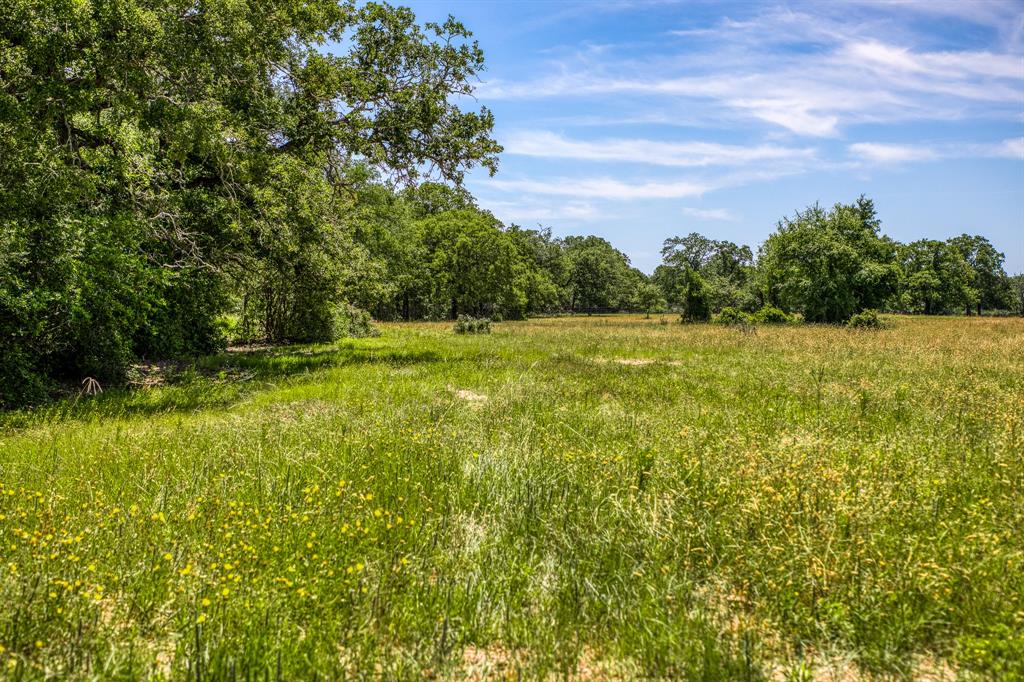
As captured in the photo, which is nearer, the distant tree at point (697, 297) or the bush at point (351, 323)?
the bush at point (351, 323)

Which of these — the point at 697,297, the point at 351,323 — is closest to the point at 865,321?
the point at 697,297

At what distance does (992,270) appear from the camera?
329ft

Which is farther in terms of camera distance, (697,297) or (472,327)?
(697,297)

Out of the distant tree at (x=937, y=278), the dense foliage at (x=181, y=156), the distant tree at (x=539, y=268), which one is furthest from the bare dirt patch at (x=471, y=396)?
the distant tree at (x=937, y=278)

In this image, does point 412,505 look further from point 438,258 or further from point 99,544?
point 438,258

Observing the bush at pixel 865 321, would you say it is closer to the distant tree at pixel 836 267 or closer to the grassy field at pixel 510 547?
the distant tree at pixel 836 267

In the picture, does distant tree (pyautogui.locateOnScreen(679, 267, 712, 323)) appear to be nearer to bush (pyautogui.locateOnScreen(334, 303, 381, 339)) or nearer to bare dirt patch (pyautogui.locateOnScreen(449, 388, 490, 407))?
bush (pyautogui.locateOnScreen(334, 303, 381, 339))

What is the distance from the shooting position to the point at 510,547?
4137mm

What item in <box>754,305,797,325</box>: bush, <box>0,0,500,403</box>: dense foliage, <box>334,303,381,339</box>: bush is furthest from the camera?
<box>754,305,797,325</box>: bush

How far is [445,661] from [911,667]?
105 inches

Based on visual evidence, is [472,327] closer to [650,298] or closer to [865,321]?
[865,321]

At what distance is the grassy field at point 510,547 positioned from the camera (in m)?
2.91

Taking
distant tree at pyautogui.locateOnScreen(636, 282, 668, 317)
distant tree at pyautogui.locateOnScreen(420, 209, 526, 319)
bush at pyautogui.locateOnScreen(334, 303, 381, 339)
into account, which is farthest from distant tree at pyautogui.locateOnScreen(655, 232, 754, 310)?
bush at pyautogui.locateOnScreen(334, 303, 381, 339)

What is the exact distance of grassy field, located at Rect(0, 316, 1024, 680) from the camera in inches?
115
